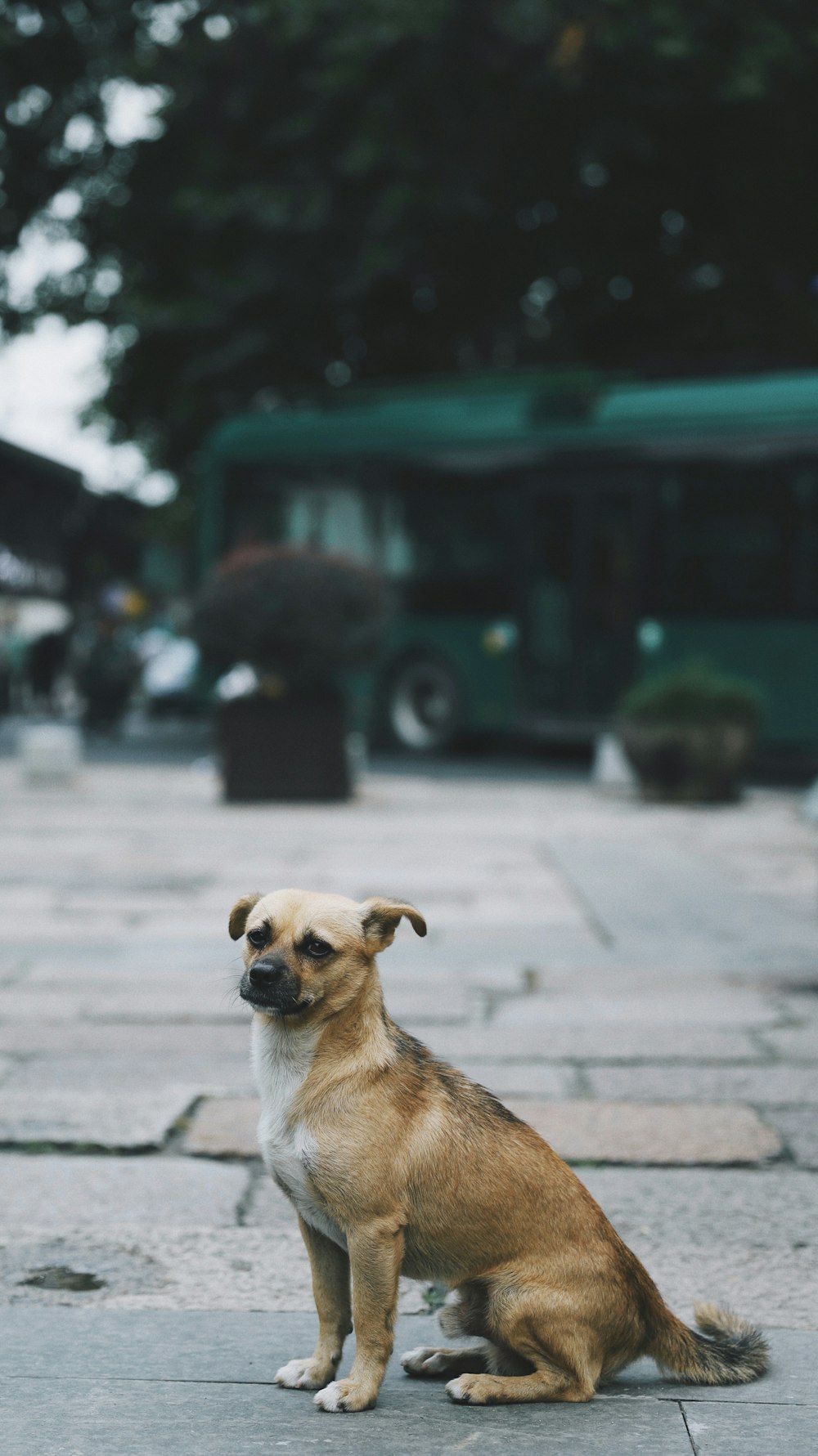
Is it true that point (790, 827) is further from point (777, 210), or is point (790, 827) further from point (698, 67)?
point (777, 210)

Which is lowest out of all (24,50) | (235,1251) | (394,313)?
(235,1251)

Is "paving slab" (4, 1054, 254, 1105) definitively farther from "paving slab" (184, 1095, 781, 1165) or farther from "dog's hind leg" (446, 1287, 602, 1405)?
"dog's hind leg" (446, 1287, 602, 1405)

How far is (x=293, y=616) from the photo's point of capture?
48.8ft

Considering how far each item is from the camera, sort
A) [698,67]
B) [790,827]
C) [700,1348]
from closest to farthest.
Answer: [700,1348] < [790,827] < [698,67]

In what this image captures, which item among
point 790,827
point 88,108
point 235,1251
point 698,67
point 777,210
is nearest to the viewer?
point 235,1251

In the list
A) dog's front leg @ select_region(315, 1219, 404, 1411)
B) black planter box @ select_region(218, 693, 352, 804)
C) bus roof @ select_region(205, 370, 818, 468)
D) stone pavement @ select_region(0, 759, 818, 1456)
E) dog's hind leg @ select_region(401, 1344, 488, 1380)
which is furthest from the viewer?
bus roof @ select_region(205, 370, 818, 468)

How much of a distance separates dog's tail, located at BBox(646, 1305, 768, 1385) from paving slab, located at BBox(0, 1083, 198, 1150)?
192 centimetres

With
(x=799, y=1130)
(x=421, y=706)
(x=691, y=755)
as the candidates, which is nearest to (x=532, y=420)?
(x=421, y=706)

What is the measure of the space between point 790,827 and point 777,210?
9947 millimetres

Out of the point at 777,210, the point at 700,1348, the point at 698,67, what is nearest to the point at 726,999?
the point at 700,1348

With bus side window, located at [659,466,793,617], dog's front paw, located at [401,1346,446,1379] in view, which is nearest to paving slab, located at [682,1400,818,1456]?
dog's front paw, located at [401,1346,446,1379]

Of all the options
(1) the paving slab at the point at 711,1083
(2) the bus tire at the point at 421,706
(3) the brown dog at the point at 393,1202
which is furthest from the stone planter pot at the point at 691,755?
(3) the brown dog at the point at 393,1202

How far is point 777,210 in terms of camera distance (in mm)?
21109

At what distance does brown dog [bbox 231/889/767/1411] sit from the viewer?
3.03m
